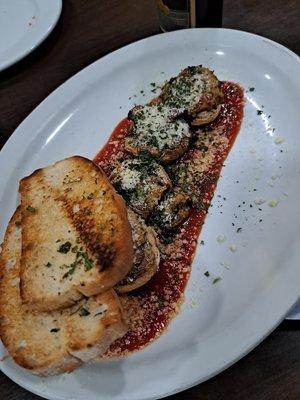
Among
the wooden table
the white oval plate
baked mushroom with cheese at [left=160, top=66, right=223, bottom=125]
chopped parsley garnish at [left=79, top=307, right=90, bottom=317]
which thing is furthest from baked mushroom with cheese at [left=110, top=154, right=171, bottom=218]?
the white oval plate

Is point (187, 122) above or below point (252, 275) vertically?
above

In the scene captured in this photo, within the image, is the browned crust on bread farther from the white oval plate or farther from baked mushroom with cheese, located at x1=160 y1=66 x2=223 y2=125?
the white oval plate

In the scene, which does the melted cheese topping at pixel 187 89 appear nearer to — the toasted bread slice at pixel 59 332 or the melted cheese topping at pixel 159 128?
the melted cheese topping at pixel 159 128

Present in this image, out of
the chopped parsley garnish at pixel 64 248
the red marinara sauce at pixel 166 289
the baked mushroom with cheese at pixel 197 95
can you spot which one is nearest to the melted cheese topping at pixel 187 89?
the baked mushroom with cheese at pixel 197 95

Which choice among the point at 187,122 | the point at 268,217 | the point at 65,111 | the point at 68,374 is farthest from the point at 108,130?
the point at 68,374

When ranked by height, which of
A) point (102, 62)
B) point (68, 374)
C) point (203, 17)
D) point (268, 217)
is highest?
point (203, 17)

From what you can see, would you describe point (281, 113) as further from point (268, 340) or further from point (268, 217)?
point (268, 340)
